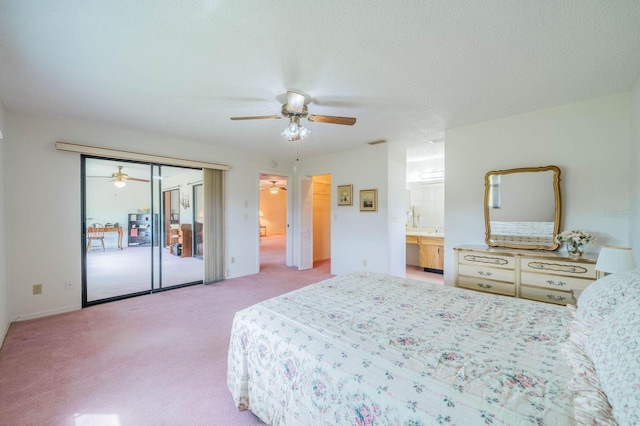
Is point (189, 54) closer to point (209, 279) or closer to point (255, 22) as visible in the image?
point (255, 22)

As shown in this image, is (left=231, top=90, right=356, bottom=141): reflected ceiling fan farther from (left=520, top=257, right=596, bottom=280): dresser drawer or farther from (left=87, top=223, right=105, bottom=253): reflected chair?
(left=87, top=223, right=105, bottom=253): reflected chair

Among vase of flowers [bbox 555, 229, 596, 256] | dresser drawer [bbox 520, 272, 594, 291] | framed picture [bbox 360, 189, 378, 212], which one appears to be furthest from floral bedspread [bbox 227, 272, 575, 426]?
framed picture [bbox 360, 189, 378, 212]

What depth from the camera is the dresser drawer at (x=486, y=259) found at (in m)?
2.69

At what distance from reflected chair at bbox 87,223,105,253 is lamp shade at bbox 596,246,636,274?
5.32 metres

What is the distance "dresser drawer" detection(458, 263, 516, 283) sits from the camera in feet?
8.82

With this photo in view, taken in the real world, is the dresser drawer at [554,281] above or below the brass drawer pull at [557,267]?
below

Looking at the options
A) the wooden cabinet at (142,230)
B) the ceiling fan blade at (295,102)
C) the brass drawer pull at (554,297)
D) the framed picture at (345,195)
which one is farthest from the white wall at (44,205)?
the brass drawer pull at (554,297)

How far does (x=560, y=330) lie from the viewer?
4.33ft

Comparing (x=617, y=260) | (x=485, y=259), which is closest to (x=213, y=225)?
(x=485, y=259)

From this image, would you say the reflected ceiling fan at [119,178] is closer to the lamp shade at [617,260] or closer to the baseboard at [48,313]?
the baseboard at [48,313]

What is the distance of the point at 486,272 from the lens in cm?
283

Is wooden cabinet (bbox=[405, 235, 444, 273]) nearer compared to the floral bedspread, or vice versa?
the floral bedspread

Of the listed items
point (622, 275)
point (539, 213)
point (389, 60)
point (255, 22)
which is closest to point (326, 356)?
point (622, 275)

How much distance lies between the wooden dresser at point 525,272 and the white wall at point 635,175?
0.32m
